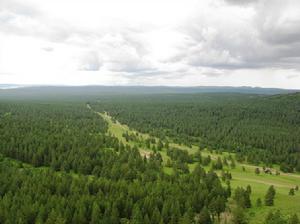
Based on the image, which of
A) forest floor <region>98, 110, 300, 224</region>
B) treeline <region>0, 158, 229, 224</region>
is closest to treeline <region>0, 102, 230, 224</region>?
treeline <region>0, 158, 229, 224</region>

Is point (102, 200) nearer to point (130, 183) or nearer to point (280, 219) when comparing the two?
point (130, 183)

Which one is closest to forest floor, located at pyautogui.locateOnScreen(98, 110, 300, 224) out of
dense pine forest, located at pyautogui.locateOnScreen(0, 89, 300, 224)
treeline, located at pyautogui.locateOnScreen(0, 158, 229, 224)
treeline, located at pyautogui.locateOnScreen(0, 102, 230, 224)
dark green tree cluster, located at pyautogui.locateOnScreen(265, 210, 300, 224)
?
dense pine forest, located at pyautogui.locateOnScreen(0, 89, 300, 224)

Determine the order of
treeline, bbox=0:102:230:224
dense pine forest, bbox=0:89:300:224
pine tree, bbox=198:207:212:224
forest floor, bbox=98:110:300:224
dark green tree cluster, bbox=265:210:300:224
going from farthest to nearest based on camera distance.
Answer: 1. forest floor, bbox=98:110:300:224
2. pine tree, bbox=198:207:212:224
3. dense pine forest, bbox=0:89:300:224
4. treeline, bbox=0:102:230:224
5. dark green tree cluster, bbox=265:210:300:224

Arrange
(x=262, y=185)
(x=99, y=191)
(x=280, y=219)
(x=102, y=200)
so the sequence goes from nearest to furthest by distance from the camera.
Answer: (x=280, y=219) → (x=102, y=200) → (x=99, y=191) → (x=262, y=185)

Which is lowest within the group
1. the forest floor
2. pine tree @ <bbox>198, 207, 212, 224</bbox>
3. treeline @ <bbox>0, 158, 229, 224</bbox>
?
the forest floor

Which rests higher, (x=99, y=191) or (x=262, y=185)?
(x=99, y=191)

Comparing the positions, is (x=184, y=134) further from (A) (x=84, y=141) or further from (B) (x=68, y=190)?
(B) (x=68, y=190)

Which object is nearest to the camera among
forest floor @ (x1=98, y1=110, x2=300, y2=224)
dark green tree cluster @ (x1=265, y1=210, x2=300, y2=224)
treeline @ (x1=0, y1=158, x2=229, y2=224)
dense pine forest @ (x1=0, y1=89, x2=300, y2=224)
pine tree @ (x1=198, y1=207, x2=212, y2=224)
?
dark green tree cluster @ (x1=265, y1=210, x2=300, y2=224)

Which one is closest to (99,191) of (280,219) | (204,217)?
(204,217)

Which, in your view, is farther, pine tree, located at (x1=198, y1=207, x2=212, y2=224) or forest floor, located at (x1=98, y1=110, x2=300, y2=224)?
forest floor, located at (x1=98, y1=110, x2=300, y2=224)

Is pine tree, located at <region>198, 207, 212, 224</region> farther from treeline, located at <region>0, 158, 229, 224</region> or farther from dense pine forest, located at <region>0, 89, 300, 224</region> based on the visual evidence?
dense pine forest, located at <region>0, 89, 300, 224</region>

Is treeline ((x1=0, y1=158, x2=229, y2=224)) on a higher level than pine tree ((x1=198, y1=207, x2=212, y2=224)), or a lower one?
higher
